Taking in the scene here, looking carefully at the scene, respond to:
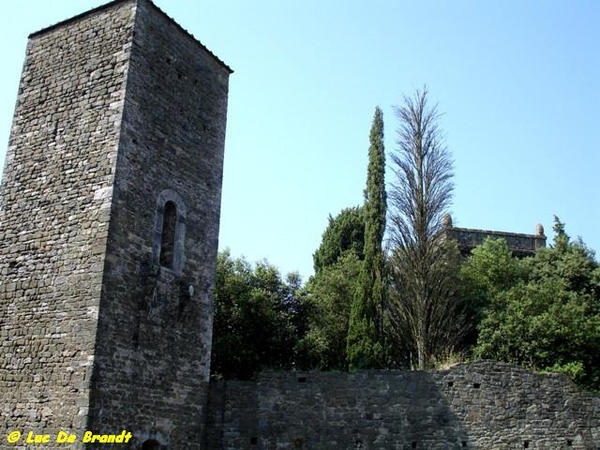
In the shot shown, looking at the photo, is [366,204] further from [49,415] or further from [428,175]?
[49,415]

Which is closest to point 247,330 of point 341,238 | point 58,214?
point 58,214

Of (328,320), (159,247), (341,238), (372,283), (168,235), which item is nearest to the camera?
(159,247)

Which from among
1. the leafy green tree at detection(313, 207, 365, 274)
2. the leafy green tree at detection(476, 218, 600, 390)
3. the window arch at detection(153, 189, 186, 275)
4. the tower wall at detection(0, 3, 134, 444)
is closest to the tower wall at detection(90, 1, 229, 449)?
the window arch at detection(153, 189, 186, 275)

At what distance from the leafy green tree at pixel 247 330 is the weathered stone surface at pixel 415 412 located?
15.6 feet

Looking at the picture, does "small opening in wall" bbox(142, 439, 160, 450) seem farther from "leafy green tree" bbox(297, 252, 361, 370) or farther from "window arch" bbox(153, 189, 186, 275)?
"leafy green tree" bbox(297, 252, 361, 370)

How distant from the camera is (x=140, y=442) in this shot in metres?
12.2

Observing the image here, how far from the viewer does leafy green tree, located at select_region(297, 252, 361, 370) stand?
766 inches

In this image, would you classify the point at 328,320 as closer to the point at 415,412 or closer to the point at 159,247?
the point at 415,412

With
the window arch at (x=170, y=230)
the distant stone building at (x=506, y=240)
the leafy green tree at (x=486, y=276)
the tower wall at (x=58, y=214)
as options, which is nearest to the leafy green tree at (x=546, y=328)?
the leafy green tree at (x=486, y=276)

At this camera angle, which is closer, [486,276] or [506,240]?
[486,276]

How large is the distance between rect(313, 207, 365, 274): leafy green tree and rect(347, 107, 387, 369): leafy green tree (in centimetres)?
812

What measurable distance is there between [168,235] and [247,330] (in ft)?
19.5

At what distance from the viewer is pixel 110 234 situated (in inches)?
485

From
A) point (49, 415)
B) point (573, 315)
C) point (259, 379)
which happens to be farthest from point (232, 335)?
point (573, 315)
